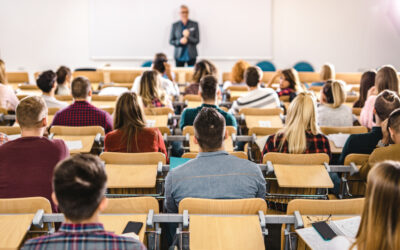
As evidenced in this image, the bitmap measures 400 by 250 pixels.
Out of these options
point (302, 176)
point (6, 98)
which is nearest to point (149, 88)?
point (6, 98)

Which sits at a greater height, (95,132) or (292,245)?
(95,132)

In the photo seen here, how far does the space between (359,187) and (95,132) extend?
2.28m

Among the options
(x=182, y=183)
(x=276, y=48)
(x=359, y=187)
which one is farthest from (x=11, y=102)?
(x=276, y=48)

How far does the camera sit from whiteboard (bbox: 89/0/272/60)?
392 inches

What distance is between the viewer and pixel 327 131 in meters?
3.99

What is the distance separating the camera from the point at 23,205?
2143 millimetres

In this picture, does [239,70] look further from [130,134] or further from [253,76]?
[130,134]

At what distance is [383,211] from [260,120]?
2.89m

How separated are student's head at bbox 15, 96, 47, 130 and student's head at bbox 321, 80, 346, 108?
2.86 metres

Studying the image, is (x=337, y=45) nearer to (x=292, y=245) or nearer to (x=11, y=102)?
(x=11, y=102)

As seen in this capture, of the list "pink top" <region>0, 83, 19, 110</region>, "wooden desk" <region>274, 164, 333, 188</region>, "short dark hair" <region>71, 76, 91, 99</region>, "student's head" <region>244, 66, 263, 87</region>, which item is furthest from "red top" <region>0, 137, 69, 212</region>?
"student's head" <region>244, 66, 263, 87</region>

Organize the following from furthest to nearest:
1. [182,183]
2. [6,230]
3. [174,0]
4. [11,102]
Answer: [174,0] → [11,102] → [182,183] → [6,230]

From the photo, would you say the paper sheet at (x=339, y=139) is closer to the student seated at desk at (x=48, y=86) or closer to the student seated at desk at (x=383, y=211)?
the student seated at desk at (x=383, y=211)

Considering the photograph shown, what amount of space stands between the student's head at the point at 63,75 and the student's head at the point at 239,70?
8.12 ft
